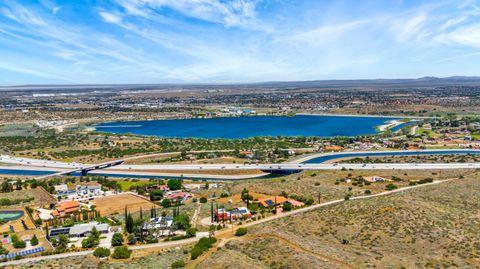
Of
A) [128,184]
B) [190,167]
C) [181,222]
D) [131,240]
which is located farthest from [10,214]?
[190,167]

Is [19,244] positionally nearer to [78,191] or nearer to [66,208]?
[66,208]

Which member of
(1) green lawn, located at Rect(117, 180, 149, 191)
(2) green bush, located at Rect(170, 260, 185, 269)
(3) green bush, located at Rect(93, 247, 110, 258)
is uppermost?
(2) green bush, located at Rect(170, 260, 185, 269)

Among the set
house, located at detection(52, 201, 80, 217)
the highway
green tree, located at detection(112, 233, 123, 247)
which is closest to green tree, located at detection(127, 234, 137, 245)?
green tree, located at detection(112, 233, 123, 247)

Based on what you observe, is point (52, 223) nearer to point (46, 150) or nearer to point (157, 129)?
point (46, 150)

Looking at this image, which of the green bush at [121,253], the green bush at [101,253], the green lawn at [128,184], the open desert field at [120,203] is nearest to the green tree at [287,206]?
the open desert field at [120,203]

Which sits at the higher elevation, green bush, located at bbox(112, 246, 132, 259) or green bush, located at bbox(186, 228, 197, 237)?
green bush, located at bbox(112, 246, 132, 259)

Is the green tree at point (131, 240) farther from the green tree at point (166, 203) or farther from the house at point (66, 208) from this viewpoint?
the house at point (66, 208)

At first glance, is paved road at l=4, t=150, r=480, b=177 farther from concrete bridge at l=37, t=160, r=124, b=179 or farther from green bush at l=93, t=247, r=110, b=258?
green bush at l=93, t=247, r=110, b=258
